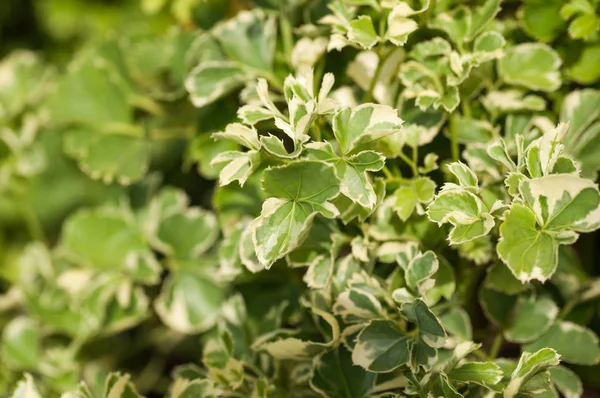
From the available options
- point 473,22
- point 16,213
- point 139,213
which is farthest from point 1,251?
point 473,22

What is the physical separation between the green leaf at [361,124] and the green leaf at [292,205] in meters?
0.04

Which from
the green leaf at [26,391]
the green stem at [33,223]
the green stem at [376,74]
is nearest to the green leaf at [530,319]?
the green stem at [376,74]

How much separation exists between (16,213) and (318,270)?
2.66 feet

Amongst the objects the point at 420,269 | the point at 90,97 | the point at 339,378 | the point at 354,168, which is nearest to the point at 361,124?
the point at 354,168

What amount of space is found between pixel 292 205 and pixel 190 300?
1.31 ft

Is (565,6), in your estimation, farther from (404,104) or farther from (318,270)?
(318,270)

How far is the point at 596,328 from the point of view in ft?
2.81

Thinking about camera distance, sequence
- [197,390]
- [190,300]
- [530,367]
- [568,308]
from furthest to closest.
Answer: [190,300] → [568,308] → [197,390] → [530,367]

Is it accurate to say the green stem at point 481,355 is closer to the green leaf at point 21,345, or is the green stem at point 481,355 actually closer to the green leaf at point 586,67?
the green leaf at point 586,67

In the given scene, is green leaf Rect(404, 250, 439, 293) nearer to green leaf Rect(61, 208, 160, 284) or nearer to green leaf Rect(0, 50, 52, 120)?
green leaf Rect(61, 208, 160, 284)

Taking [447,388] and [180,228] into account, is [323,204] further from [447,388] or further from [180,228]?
[180,228]

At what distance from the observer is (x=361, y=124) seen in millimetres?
583

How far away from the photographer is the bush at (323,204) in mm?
571

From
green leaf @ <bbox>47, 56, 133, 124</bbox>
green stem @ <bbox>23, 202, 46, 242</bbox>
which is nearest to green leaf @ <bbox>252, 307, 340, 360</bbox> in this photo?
green leaf @ <bbox>47, 56, 133, 124</bbox>
